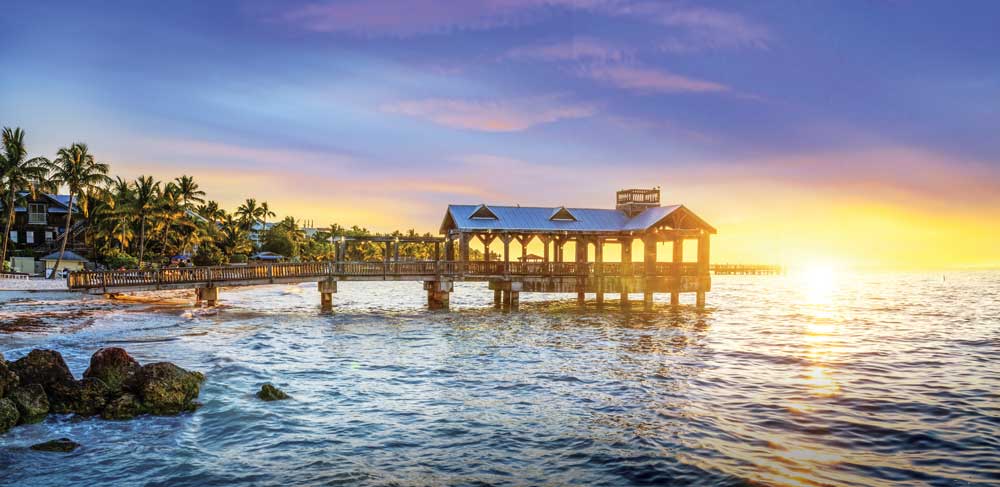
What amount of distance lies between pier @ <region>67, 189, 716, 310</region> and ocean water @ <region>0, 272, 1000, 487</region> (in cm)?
780

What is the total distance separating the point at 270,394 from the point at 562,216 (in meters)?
28.7

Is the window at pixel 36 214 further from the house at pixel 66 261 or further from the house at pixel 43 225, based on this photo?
the house at pixel 66 261

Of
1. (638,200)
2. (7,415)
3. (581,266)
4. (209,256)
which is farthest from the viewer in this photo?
(209,256)

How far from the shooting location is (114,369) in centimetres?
1452

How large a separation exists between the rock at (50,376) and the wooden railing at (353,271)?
21958 mm

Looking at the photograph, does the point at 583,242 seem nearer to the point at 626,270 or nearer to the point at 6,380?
the point at 626,270

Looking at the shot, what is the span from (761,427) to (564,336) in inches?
603

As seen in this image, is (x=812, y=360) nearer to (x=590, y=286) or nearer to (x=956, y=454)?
(x=956, y=454)

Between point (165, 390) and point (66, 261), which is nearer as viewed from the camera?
point (165, 390)

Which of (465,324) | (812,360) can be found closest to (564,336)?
(465,324)

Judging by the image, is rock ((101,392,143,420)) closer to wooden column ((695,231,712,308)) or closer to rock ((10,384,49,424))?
rock ((10,384,49,424))

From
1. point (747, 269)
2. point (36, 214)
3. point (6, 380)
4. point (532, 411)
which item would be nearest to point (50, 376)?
point (6, 380)

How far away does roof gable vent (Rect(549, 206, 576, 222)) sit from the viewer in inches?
1649

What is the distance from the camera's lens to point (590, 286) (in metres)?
41.1
